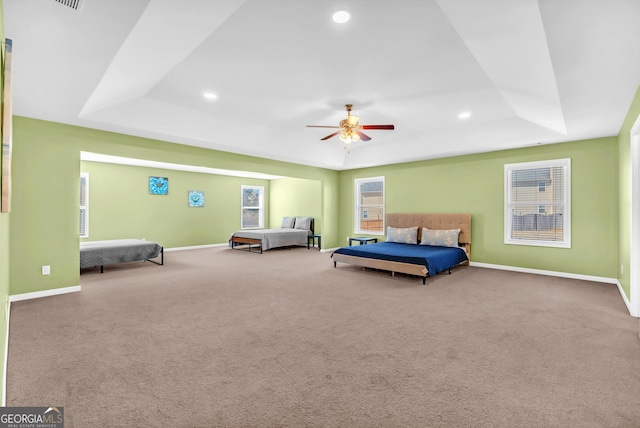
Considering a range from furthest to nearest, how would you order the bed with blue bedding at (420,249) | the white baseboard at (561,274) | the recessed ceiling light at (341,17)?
the bed with blue bedding at (420,249) → the white baseboard at (561,274) → the recessed ceiling light at (341,17)

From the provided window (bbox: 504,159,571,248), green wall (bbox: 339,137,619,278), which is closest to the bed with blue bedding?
green wall (bbox: 339,137,619,278)

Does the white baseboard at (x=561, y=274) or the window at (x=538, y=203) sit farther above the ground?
the window at (x=538, y=203)

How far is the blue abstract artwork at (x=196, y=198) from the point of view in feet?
30.7

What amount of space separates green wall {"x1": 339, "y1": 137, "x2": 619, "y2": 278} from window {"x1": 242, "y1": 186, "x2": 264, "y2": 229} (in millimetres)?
4140

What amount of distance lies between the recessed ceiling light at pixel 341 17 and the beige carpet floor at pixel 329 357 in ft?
8.91

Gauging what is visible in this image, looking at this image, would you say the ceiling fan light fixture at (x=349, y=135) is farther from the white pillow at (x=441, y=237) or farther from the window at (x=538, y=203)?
the window at (x=538, y=203)

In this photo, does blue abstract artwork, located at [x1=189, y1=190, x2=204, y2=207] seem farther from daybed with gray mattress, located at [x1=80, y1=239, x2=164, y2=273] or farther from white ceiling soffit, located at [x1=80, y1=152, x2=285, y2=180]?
daybed with gray mattress, located at [x1=80, y1=239, x2=164, y2=273]

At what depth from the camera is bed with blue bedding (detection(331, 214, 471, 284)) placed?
5039 millimetres

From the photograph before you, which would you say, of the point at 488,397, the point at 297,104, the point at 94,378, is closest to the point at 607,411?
the point at 488,397

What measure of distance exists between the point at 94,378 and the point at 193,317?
126cm

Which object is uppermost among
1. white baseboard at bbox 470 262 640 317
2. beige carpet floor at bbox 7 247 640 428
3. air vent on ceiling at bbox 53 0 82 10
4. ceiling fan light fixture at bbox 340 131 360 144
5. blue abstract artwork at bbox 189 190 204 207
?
air vent on ceiling at bbox 53 0 82 10

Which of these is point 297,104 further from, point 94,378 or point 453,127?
point 94,378

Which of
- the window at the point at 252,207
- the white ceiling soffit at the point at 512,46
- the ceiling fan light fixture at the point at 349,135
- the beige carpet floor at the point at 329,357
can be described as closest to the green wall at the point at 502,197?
the beige carpet floor at the point at 329,357

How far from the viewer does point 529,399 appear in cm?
196
